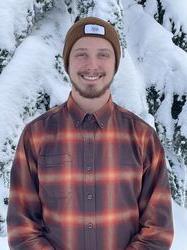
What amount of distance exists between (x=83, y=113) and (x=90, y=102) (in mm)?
66

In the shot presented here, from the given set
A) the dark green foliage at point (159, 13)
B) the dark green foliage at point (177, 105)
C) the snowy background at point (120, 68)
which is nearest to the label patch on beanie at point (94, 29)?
the snowy background at point (120, 68)

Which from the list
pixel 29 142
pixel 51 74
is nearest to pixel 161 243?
pixel 29 142

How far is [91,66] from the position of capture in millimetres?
2516

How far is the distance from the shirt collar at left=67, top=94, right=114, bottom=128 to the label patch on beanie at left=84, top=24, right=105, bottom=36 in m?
0.35

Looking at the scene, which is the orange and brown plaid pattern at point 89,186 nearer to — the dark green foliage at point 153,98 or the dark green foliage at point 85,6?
the dark green foliage at point 85,6

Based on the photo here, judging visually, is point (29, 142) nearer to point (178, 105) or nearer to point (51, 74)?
point (51, 74)

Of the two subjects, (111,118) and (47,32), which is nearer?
(111,118)

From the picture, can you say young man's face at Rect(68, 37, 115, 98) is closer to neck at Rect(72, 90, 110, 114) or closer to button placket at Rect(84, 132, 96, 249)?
neck at Rect(72, 90, 110, 114)

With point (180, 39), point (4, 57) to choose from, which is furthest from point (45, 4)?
point (180, 39)

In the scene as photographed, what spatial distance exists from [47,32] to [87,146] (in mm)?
3847

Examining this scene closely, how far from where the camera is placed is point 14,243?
2588 millimetres

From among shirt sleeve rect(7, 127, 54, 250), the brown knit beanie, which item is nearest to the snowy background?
shirt sleeve rect(7, 127, 54, 250)

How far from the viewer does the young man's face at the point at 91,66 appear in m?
2.52

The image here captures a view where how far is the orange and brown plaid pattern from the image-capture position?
98.7 inches
